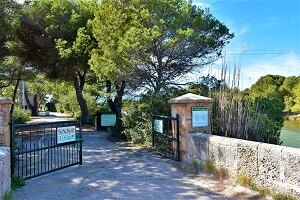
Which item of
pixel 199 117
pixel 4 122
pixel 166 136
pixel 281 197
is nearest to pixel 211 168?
pixel 199 117

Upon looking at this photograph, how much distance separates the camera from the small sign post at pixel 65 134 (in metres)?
6.92

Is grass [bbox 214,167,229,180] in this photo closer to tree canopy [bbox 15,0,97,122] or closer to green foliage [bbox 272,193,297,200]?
green foliage [bbox 272,193,297,200]

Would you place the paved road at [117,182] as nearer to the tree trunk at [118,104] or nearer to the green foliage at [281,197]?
the green foliage at [281,197]

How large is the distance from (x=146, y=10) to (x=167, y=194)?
240 inches

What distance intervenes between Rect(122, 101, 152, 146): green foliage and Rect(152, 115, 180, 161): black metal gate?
0.65m

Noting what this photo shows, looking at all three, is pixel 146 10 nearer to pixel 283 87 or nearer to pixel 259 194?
pixel 259 194

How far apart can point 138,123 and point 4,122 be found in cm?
506

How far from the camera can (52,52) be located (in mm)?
15406

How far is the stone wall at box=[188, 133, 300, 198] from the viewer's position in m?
4.21

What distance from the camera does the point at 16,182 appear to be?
5.66 m

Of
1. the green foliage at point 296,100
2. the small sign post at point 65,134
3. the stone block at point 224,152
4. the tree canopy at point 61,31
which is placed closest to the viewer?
the stone block at point 224,152

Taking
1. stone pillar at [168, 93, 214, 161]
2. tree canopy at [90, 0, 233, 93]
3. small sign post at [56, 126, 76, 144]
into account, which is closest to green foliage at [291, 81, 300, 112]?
tree canopy at [90, 0, 233, 93]

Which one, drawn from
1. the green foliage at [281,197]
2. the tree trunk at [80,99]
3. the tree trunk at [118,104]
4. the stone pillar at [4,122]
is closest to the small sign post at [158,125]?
the tree trunk at [118,104]

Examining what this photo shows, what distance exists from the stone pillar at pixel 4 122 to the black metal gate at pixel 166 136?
3478 mm
